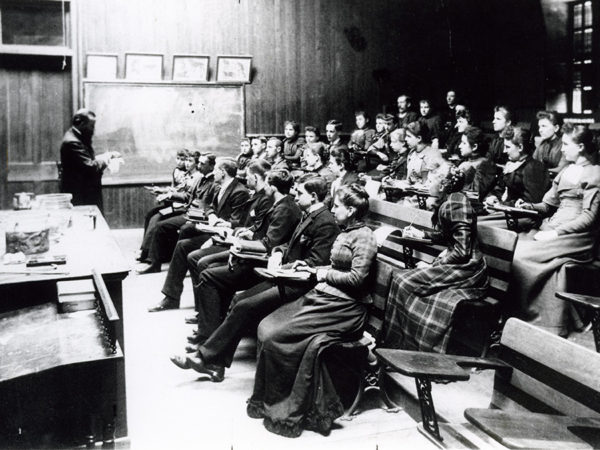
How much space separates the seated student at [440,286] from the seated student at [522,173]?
5.58ft

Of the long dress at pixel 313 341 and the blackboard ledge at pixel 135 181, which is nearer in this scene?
the long dress at pixel 313 341

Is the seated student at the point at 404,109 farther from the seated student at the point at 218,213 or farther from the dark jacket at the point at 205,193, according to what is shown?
the seated student at the point at 218,213

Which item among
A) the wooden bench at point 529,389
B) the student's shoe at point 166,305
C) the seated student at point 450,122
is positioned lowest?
the student's shoe at point 166,305

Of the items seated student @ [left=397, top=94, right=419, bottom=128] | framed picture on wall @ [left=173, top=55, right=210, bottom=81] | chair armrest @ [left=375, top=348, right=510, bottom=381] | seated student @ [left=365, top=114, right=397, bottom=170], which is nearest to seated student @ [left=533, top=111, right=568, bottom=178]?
seated student @ [left=365, top=114, right=397, bottom=170]

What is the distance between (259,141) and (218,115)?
141 cm

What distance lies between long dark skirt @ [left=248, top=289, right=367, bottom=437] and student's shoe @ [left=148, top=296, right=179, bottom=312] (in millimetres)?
2289

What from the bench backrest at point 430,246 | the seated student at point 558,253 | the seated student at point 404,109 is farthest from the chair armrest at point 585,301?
the seated student at point 404,109

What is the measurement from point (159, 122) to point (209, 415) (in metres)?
7.14

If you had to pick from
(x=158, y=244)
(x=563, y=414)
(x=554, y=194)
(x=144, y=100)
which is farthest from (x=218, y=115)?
(x=563, y=414)

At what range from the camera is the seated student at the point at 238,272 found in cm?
446

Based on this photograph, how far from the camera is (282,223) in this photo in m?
4.49

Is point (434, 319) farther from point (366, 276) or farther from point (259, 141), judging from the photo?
point (259, 141)

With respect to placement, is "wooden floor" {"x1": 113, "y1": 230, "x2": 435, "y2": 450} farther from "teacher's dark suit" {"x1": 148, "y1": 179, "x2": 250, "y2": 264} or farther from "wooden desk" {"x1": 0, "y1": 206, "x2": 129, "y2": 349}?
"teacher's dark suit" {"x1": 148, "y1": 179, "x2": 250, "y2": 264}

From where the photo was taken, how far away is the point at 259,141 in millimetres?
9367
